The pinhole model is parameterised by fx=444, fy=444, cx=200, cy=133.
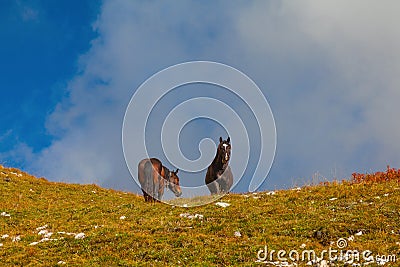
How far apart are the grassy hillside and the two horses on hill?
3.03 metres

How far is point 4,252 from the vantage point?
16750mm

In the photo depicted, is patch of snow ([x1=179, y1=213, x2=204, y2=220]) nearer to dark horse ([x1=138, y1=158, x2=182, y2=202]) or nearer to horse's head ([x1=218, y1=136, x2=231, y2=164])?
dark horse ([x1=138, y1=158, x2=182, y2=202])

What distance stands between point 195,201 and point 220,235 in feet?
25.5

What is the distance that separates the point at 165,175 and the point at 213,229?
11994mm

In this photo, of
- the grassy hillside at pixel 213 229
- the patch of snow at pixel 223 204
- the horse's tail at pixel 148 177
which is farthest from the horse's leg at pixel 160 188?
the patch of snow at pixel 223 204

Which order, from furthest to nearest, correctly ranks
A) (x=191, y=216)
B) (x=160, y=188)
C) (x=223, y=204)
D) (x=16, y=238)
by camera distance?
(x=160, y=188) < (x=223, y=204) < (x=191, y=216) < (x=16, y=238)

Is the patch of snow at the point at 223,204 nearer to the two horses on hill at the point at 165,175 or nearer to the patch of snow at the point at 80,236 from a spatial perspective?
the two horses on hill at the point at 165,175

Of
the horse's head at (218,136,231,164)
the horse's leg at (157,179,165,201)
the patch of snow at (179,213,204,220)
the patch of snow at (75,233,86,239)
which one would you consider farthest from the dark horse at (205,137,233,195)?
the patch of snow at (75,233,86,239)

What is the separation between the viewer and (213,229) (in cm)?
1733

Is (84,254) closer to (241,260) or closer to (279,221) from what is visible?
(241,260)

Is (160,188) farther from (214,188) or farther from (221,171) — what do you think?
(221,171)

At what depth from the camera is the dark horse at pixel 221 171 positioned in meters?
27.1

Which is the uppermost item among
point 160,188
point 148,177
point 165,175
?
point 165,175

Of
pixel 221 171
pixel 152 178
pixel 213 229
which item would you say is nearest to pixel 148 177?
pixel 152 178
